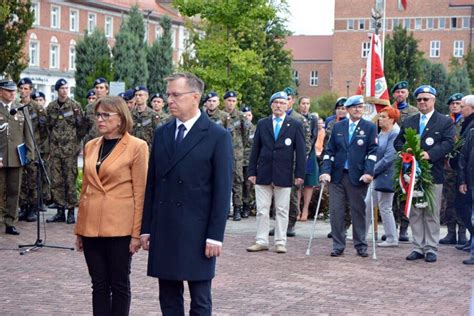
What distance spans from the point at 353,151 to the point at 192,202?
229 inches

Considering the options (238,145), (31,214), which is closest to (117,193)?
(31,214)

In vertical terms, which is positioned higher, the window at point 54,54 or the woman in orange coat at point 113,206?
the window at point 54,54

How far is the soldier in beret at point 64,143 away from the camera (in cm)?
1462

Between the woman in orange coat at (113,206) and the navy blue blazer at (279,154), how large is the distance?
553 centimetres

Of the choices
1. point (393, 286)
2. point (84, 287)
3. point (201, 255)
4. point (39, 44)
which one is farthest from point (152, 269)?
point (39, 44)

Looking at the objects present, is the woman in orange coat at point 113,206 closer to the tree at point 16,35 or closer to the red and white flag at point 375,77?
the red and white flag at point 375,77

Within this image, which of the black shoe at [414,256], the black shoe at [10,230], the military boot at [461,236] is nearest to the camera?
the black shoe at [414,256]

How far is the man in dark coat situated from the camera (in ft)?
20.9

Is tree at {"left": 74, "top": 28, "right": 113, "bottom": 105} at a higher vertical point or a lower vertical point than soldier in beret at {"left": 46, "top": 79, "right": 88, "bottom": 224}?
higher

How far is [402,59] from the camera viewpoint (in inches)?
2525

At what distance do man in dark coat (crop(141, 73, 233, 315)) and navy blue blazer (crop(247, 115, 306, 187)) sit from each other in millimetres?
5852

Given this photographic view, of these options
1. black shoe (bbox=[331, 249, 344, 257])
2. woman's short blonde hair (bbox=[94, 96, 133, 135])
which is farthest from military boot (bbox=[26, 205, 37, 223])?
woman's short blonde hair (bbox=[94, 96, 133, 135])

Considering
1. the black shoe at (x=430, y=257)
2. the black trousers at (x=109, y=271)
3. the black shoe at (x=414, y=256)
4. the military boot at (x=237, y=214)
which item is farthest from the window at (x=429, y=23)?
the black trousers at (x=109, y=271)

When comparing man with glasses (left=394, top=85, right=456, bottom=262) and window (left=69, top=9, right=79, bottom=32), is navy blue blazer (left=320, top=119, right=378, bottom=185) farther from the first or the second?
window (left=69, top=9, right=79, bottom=32)
